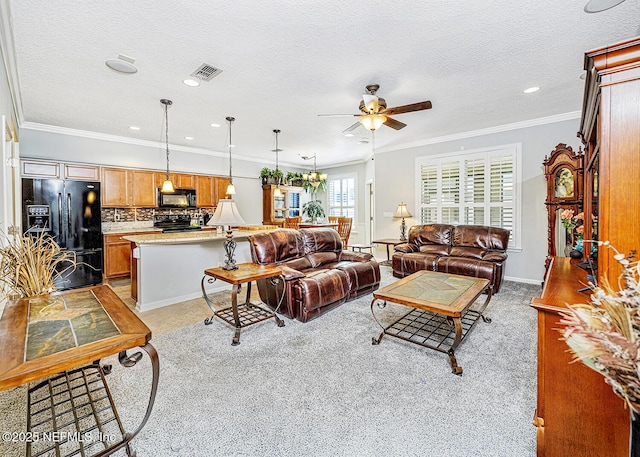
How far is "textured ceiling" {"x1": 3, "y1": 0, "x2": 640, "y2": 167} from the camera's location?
2121 mm

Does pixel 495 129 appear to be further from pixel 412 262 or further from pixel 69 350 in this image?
pixel 69 350

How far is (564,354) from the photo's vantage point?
51.6 inches

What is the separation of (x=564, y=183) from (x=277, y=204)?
236 inches

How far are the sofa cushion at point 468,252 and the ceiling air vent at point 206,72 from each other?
14.0ft

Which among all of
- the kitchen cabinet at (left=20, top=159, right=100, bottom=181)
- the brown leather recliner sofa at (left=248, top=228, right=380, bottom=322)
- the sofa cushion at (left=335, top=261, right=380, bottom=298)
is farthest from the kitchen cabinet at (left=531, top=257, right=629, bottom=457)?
the kitchen cabinet at (left=20, top=159, right=100, bottom=181)

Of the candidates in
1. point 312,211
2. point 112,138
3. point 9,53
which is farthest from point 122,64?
point 312,211

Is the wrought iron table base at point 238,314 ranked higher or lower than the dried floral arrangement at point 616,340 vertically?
lower

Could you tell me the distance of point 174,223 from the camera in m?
6.15

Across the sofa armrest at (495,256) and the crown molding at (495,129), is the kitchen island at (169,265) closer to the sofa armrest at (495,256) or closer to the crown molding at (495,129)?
the sofa armrest at (495,256)

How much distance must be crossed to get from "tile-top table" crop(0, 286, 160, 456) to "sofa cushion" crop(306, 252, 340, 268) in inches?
98.7

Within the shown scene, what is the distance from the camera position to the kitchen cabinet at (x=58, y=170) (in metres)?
4.53

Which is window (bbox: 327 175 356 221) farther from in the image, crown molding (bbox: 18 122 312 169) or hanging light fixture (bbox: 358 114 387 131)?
hanging light fixture (bbox: 358 114 387 131)

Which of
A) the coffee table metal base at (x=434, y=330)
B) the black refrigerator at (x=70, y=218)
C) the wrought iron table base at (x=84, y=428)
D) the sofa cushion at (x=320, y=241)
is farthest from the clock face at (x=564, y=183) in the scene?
the black refrigerator at (x=70, y=218)

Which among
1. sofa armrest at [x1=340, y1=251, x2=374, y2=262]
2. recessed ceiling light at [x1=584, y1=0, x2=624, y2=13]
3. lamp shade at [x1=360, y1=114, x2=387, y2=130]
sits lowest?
sofa armrest at [x1=340, y1=251, x2=374, y2=262]
